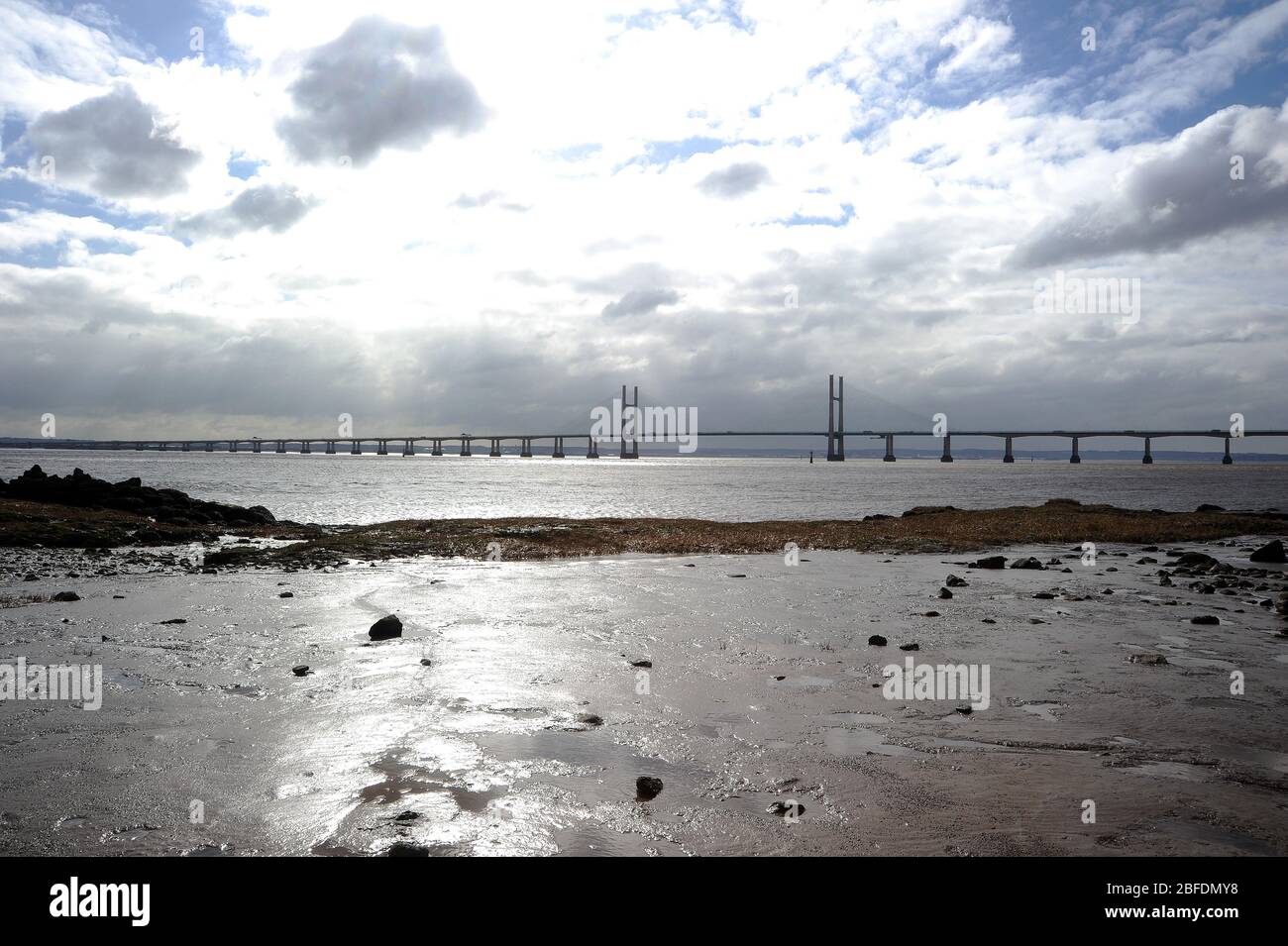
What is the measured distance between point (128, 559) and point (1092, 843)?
948 inches

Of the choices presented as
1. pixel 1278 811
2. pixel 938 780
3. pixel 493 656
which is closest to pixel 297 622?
pixel 493 656

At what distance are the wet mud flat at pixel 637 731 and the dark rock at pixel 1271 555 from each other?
9691 millimetres

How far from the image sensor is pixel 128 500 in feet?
116

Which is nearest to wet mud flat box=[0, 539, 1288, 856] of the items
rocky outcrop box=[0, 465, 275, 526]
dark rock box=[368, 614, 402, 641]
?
dark rock box=[368, 614, 402, 641]

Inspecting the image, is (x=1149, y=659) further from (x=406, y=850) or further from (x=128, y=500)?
(x=128, y=500)

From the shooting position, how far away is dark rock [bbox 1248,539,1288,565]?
23.6 m

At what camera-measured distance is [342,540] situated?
26.2m

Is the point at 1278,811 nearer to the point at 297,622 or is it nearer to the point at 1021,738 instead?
the point at 1021,738

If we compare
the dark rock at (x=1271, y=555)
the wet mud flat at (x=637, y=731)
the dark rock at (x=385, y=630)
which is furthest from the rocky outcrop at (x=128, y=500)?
the dark rock at (x=1271, y=555)

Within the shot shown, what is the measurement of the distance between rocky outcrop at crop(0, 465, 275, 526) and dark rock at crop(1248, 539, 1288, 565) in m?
37.3

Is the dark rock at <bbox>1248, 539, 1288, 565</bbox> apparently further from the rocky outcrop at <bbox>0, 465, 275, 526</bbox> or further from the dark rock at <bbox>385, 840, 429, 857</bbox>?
the rocky outcrop at <bbox>0, 465, 275, 526</bbox>

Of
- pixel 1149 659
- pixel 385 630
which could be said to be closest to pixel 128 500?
pixel 385 630

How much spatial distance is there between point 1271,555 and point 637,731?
80.6 feet

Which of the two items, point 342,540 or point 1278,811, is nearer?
point 1278,811
